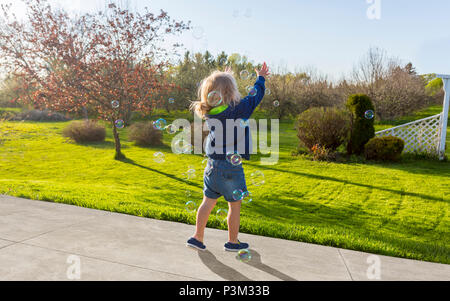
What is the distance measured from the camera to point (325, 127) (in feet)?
37.8

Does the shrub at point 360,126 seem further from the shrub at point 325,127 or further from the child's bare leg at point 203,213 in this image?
the child's bare leg at point 203,213

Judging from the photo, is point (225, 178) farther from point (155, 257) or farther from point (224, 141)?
point (155, 257)

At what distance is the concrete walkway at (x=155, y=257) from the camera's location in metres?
2.77

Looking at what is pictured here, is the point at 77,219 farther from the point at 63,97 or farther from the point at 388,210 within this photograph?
the point at 63,97

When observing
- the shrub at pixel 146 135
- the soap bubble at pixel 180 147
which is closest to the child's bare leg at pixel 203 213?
the soap bubble at pixel 180 147

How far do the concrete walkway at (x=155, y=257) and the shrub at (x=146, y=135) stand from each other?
12.0 m

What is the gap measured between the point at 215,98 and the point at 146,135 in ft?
44.0

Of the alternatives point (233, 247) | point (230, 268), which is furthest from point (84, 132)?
point (230, 268)

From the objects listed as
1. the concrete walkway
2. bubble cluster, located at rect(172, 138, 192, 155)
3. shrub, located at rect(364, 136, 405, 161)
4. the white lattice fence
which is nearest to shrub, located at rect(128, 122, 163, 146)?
bubble cluster, located at rect(172, 138, 192, 155)

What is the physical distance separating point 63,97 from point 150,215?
9.63m

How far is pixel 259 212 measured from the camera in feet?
20.9

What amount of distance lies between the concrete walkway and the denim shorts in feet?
2.05

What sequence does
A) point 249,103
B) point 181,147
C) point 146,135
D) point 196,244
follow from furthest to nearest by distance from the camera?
point 146,135 < point 181,147 < point 196,244 < point 249,103
